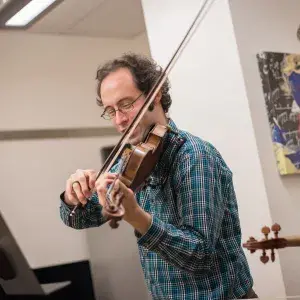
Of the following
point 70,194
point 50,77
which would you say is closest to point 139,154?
point 70,194

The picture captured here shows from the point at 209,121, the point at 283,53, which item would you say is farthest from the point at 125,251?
the point at 283,53

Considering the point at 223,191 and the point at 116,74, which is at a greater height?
the point at 116,74

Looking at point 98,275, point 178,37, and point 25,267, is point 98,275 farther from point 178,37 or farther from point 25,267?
point 25,267

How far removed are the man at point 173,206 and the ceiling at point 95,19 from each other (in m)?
0.94

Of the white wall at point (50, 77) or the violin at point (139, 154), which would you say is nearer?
the violin at point (139, 154)

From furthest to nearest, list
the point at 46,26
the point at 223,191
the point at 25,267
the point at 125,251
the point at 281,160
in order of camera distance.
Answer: the point at 125,251 < the point at 46,26 < the point at 281,160 < the point at 223,191 < the point at 25,267

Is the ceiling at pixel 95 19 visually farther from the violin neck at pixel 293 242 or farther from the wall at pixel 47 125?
the violin neck at pixel 293 242

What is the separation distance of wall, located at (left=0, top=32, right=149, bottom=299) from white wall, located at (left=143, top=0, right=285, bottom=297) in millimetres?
433

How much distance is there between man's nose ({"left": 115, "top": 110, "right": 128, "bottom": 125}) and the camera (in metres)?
1.03

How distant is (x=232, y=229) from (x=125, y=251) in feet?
4.43

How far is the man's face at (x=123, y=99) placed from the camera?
1.01 meters

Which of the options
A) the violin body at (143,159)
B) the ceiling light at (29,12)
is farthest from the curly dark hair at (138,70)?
the ceiling light at (29,12)

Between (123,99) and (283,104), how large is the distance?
0.78 metres

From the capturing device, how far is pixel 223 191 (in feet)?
3.31
